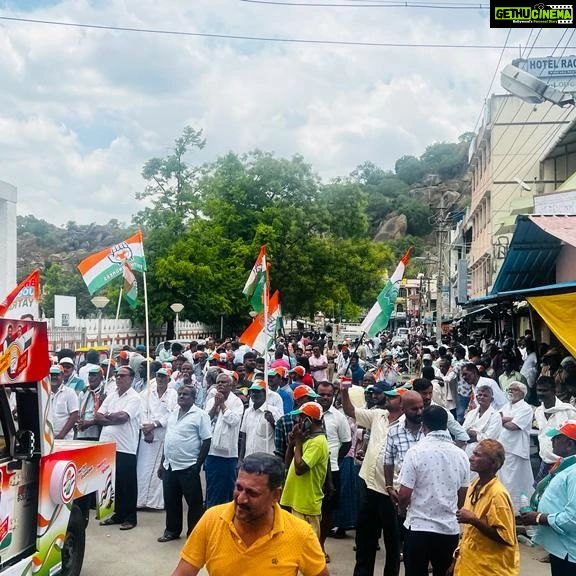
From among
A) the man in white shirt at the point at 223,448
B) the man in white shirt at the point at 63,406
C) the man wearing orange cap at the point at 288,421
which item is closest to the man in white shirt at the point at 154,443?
the man in white shirt at the point at 63,406

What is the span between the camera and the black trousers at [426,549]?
4684 mm

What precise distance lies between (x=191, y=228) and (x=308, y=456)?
89.2ft

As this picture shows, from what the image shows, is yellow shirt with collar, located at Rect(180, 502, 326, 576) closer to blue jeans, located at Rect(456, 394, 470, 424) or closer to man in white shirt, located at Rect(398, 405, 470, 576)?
man in white shirt, located at Rect(398, 405, 470, 576)

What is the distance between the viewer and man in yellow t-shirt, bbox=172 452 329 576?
9.39 feet

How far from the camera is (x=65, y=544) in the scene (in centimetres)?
558

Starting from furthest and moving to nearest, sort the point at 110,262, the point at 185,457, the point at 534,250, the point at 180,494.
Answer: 1. the point at 534,250
2. the point at 110,262
3. the point at 180,494
4. the point at 185,457

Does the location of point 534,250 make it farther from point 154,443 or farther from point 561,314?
point 154,443

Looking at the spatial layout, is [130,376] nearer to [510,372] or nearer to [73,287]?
[510,372]

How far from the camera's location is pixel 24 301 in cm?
468

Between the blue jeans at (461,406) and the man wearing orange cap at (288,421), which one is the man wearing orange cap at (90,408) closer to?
the man wearing orange cap at (288,421)

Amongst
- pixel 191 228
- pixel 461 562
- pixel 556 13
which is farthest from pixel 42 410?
pixel 191 228

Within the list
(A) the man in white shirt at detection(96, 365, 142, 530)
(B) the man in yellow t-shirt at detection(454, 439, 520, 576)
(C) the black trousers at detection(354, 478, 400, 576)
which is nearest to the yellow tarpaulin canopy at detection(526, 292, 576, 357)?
(C) the black trousers at detection(354, 478, 400, 576)
